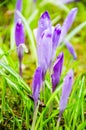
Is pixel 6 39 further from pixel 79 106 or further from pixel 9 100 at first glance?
pixel 79 106

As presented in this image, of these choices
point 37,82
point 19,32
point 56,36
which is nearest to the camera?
point 37,82

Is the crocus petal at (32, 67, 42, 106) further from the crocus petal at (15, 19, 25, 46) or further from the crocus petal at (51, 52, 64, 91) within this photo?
the crocus petal at (15, 19, 25, 46)

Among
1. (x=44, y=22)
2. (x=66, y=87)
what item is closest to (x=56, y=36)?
(x=44, y=22)

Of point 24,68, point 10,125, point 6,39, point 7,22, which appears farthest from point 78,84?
point 7,22

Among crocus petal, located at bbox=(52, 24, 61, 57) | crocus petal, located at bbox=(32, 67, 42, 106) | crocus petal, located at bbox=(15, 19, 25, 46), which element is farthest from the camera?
crocus petal, located at bbox=(15, 19, 25, 46)

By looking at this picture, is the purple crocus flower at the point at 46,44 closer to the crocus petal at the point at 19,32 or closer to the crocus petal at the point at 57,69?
the crocus petal at the point at 57,69

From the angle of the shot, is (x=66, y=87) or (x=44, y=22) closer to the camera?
(x=66, y=87)

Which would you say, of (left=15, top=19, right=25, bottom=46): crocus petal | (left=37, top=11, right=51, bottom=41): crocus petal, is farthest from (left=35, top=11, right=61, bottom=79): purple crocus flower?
(left=15, top=19, right=25, bottom=46): crocus petal

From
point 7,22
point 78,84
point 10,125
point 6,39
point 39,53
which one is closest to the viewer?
point 39,53

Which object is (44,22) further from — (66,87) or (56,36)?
(66,87)
